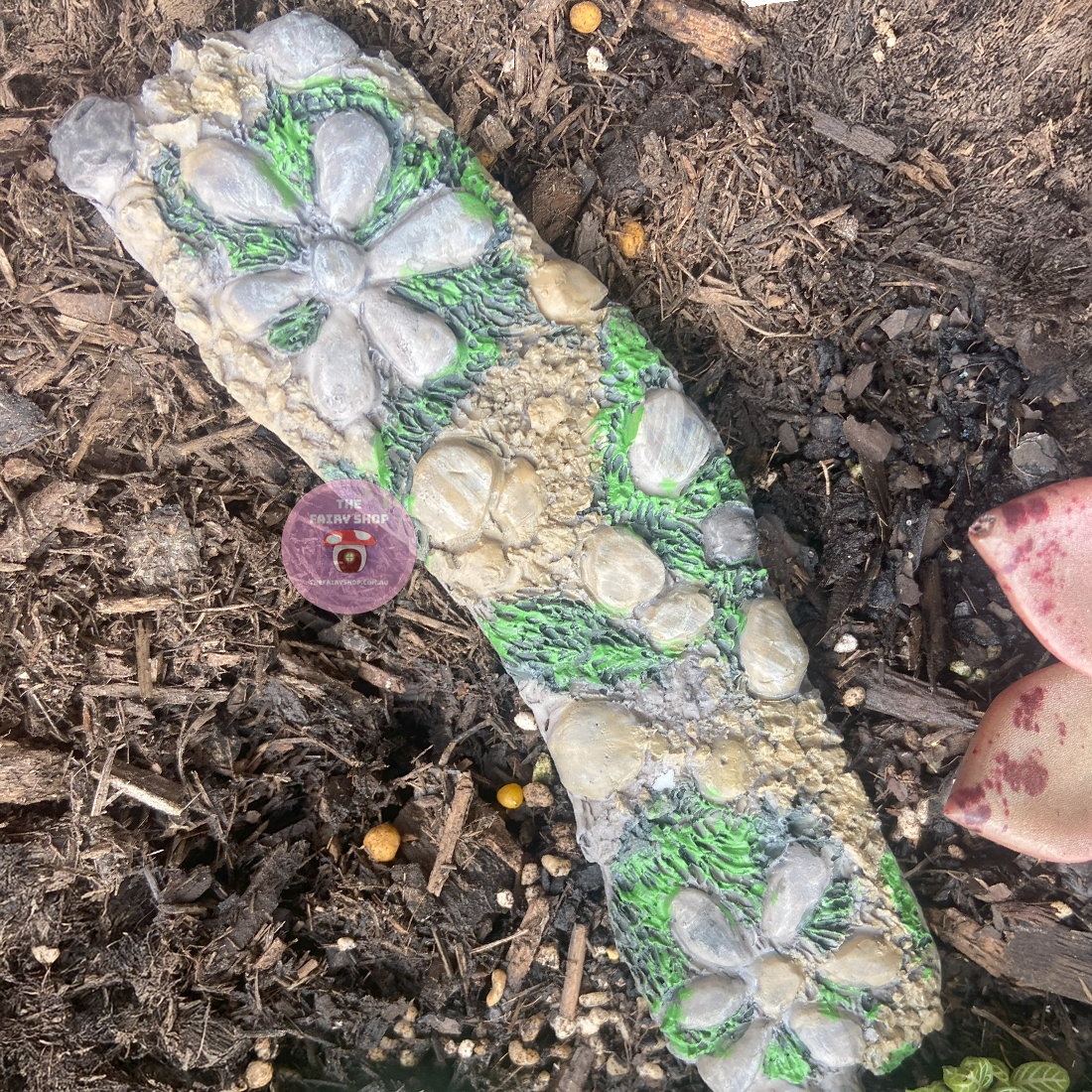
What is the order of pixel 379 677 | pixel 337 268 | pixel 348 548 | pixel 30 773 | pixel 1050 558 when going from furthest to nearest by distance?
pixel 379 677 < pixel 348 548 < pixel 30 773 < pixel 337 268 < pixel 1050 558

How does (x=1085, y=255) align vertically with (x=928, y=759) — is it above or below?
above

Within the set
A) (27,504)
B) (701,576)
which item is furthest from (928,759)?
(27,504)

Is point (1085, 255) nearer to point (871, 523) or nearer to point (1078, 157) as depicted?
point (1078, 157)

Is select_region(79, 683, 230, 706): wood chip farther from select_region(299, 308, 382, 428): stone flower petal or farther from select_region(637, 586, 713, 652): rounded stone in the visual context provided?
select_region(637, 586, 713, 652): rounded stone

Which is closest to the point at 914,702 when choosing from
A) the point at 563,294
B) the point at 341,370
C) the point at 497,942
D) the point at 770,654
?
the point at 770,654

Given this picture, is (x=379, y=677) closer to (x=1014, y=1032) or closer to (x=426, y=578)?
(x=426, y=578)
